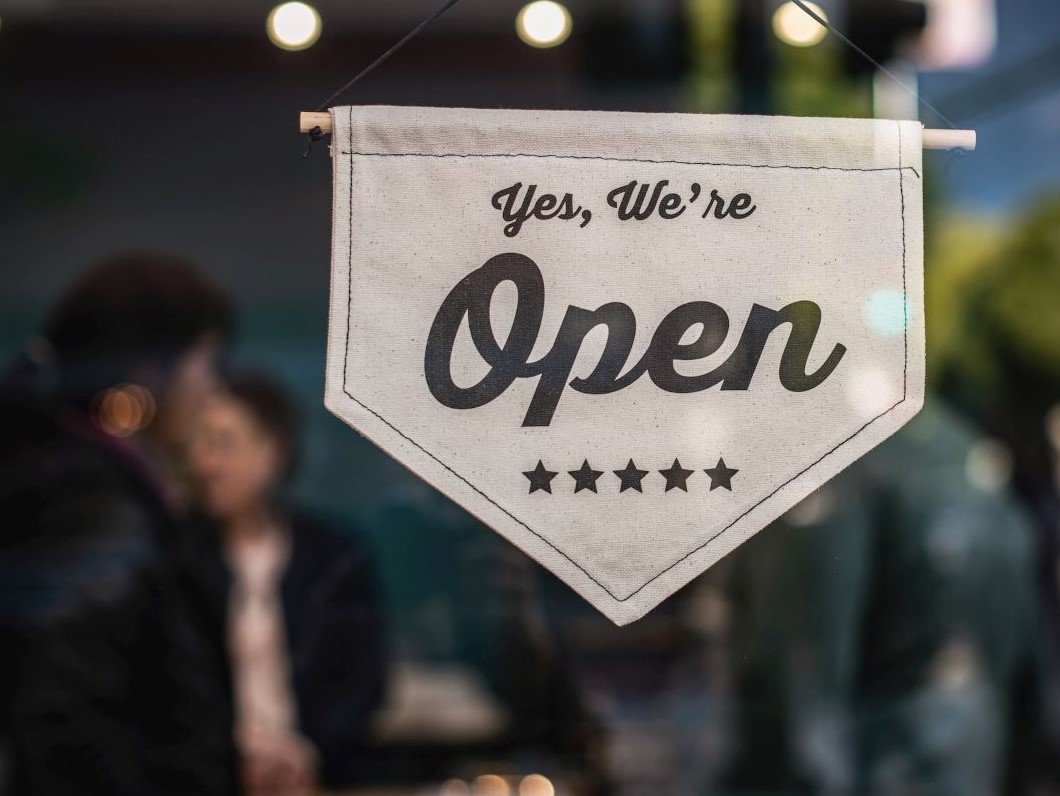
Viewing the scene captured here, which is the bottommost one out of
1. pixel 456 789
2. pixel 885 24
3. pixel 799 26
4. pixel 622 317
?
pixel 456 789

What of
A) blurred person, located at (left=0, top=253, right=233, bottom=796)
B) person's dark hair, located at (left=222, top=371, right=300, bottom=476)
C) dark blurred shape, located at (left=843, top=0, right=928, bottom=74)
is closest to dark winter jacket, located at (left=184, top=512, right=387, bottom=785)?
person's dark hair, located at (left=222, top=371, right=300, bottom=476)

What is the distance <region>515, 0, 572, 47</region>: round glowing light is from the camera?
157 centimetres

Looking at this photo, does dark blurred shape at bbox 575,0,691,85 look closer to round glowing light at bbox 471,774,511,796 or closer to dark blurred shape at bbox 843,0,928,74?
dark blurred shape at bbox 843,0,928,74

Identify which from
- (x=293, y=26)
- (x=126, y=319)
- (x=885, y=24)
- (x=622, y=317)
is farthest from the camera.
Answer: (x=126, y=319)

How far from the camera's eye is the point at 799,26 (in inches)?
64.9

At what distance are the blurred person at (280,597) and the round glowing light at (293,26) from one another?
30.8 inches

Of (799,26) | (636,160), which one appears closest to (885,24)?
(799,26)

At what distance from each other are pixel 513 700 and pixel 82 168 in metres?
1.36

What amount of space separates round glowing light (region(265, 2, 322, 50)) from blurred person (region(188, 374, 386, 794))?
0.78 metres

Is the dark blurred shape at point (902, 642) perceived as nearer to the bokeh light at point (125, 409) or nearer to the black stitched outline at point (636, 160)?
the bokeh light at point (125, 409)

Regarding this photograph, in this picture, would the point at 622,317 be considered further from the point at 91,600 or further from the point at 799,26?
the point at 91,600

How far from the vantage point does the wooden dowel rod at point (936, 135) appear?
79 centimetres

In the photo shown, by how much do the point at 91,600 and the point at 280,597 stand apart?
1.78ft

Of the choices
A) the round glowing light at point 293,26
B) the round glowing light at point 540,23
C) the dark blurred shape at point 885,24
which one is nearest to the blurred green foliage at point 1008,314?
the dark blurred shape at point 885,24
